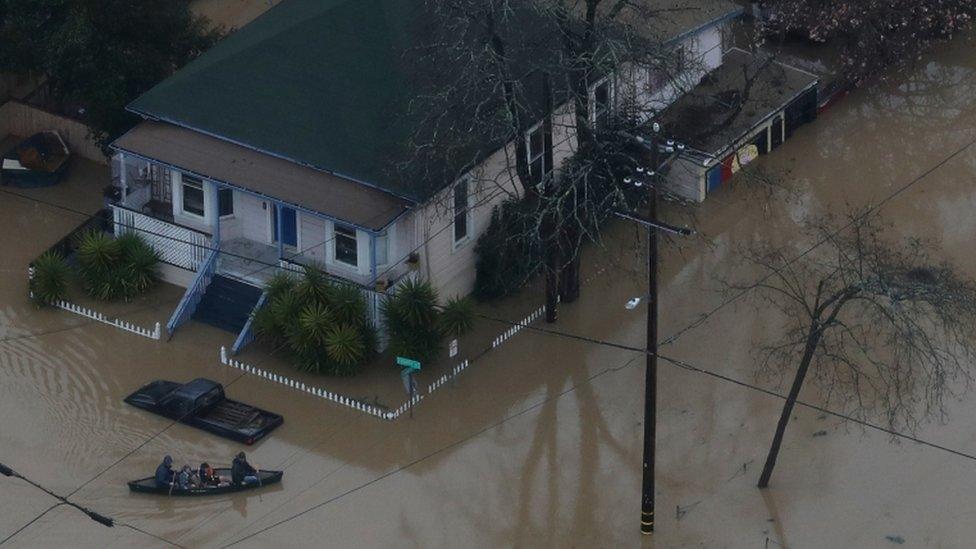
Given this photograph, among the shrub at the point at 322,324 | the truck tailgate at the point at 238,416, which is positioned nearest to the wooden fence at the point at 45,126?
the shrub at the point at 322,324

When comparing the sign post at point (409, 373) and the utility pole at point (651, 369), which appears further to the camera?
the sign post at point (409, 373)

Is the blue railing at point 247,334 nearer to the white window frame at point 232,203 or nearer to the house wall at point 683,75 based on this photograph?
the white window frame at point 232,203

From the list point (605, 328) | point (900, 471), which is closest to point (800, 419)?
point (900, 471)

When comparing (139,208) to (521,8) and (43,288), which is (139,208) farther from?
(521,8)

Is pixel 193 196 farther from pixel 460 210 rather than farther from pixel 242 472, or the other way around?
pixel 242 472

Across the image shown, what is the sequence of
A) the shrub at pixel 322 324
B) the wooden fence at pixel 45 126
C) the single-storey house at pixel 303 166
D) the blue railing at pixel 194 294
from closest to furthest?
the shrub at pixel 322 324 < the single-storey house at pixel 303 166 < the blue railing at pixel 194 294 < the wooden fence at pixel 45 126

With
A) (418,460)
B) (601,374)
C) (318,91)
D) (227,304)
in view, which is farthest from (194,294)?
(601,374)
